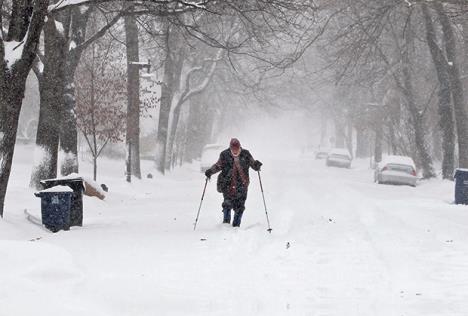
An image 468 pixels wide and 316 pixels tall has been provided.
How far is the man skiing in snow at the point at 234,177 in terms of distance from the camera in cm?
1182

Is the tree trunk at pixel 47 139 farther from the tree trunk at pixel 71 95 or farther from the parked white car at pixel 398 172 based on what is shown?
the parked white car at pixel 398 172

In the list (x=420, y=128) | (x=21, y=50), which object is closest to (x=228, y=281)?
(x=21, y=50)

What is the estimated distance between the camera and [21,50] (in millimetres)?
10047

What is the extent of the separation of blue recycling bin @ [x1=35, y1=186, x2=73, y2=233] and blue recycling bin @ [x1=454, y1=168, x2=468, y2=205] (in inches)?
463

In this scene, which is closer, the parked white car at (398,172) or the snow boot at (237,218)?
the snow boot at (237,218)

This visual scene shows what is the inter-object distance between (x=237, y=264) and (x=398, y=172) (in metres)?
21.5

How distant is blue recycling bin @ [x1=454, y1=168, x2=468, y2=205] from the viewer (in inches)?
709

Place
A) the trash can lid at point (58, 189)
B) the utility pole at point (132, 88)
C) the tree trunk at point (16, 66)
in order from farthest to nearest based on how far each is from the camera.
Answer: the utility pole at point (132, 88) → the trash can lid at point (58, 189) → the tree trunk at point (16, 66)

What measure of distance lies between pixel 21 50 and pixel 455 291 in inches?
293

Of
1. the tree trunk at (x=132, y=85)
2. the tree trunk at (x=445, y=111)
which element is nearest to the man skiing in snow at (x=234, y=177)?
the tree trunk at (x=132, y=85)

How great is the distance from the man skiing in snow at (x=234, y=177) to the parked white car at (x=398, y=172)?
1764 centimetres

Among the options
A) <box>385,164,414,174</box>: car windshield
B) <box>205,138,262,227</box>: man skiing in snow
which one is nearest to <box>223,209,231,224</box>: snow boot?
<box>205,138,262,227</box>: man skiing in snow

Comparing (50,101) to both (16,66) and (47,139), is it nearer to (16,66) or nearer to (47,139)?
(47,139)

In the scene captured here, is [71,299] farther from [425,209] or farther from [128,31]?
[128,31]
